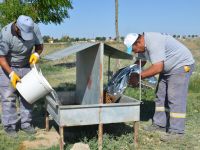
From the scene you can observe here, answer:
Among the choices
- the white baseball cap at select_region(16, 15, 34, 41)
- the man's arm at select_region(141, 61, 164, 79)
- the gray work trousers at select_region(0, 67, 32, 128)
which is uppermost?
the white baseball cap at select_region(16, 15, 34, 41)

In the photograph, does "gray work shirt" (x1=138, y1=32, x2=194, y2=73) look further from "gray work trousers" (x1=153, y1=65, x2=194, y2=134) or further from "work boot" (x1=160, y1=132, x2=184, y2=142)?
"work boot" (x1=160, y1=132, x2=184, y2=142)

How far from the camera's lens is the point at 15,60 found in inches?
219

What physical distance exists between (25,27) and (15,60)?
2.01 ft

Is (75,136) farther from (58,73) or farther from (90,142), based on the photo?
(58,73)

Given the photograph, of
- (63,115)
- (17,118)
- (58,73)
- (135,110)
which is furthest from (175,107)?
(58,73)

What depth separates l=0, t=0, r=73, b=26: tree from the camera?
545 inches

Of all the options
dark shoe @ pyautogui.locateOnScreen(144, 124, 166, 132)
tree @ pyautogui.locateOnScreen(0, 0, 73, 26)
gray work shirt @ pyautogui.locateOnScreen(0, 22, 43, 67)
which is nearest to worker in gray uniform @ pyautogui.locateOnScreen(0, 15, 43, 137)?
gray work shirt @ pyautogui.locateOnScreen(0, 22, 43, 67)

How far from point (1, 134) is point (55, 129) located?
840 mm

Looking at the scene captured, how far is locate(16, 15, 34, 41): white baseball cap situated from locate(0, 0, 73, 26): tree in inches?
350

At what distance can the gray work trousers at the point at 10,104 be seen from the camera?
18.4ft

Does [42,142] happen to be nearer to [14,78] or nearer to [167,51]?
[14,78]

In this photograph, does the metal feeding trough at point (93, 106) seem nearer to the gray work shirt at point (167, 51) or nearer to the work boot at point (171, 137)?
the gray work shirt at point (167, 51)

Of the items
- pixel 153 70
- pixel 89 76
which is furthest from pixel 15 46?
pixel 153 70

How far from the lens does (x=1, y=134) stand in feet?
19.0
